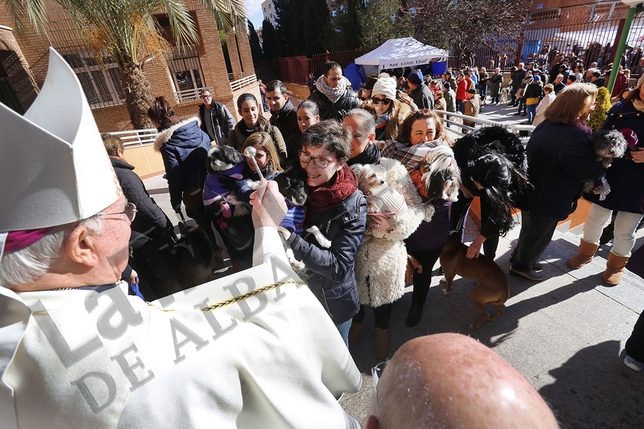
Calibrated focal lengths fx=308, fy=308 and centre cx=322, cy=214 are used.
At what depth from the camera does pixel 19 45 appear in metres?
10.1

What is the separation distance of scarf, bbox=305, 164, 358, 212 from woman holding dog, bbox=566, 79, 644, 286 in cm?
243

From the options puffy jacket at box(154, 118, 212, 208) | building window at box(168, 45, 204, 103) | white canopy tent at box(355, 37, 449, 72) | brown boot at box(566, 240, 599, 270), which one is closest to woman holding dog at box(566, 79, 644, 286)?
brown boot at box(566, 240, 599, 270)

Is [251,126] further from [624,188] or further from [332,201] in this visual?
[624,188]

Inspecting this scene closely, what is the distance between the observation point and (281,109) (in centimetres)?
383

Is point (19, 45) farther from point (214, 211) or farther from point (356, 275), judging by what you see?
point (356, 275)

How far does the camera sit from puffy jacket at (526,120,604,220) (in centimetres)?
232

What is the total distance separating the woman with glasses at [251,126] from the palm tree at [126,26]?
5.55m

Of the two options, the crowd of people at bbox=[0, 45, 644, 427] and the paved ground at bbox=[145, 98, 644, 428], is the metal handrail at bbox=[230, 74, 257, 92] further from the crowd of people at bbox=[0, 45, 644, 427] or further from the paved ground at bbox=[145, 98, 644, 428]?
the paved ground at bbox=[145, 98, 644, 428]

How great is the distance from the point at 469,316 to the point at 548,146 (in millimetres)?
1563

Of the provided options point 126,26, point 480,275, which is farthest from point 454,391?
point 126,26

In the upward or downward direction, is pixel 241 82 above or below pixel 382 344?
above

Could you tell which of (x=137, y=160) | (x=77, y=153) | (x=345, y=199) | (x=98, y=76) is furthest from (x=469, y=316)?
(x=98, y=76)

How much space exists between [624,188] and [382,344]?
2471mm

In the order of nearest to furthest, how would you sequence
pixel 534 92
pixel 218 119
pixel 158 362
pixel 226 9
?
1. pixel 158 362
2. pixel 218 119
3. pixel 226 9
4. pixel 534 92
